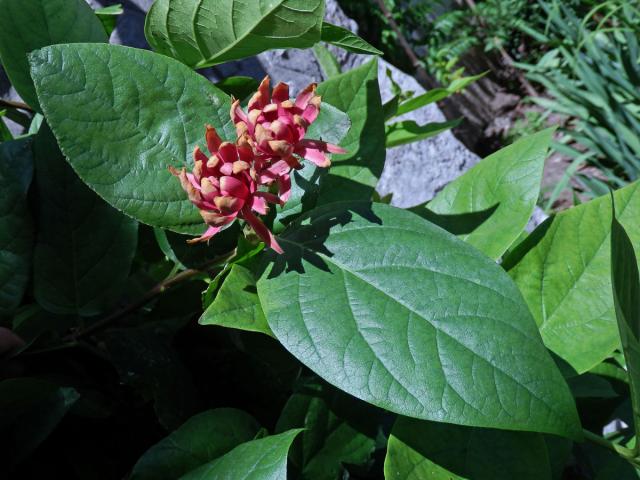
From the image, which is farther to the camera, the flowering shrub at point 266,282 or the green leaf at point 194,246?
the green leaf at point 194,246

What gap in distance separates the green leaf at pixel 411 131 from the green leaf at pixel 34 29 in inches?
15.5

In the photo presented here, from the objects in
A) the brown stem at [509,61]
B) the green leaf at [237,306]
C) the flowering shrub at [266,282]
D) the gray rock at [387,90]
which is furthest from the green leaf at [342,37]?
the brown stem at [509,61]

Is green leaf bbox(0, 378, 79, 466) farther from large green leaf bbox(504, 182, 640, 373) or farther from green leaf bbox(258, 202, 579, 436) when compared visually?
large green leaf bbox(504, 182, 640, 373)

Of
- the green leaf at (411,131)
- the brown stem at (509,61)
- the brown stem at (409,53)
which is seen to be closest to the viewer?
the green leaf at (411,131)

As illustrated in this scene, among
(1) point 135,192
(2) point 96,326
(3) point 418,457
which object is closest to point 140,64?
(1) point 135,192

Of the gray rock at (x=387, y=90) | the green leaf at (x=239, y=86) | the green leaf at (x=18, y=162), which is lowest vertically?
the gray rock at (x=387, y=90)

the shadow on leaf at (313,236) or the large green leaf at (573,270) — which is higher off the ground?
the shadow on leaf at (313,236)

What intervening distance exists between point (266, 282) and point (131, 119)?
0.52 ft

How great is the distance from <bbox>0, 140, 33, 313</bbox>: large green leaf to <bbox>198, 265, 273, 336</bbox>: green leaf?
0.62 ft

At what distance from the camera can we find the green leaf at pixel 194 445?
0.47m

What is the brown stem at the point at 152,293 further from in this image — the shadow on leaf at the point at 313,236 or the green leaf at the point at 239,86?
the green leaf at the point at 239,86

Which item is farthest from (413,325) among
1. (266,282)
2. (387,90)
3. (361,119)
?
(387,90)

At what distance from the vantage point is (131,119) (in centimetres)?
48

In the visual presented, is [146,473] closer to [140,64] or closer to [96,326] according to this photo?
[96,326]
